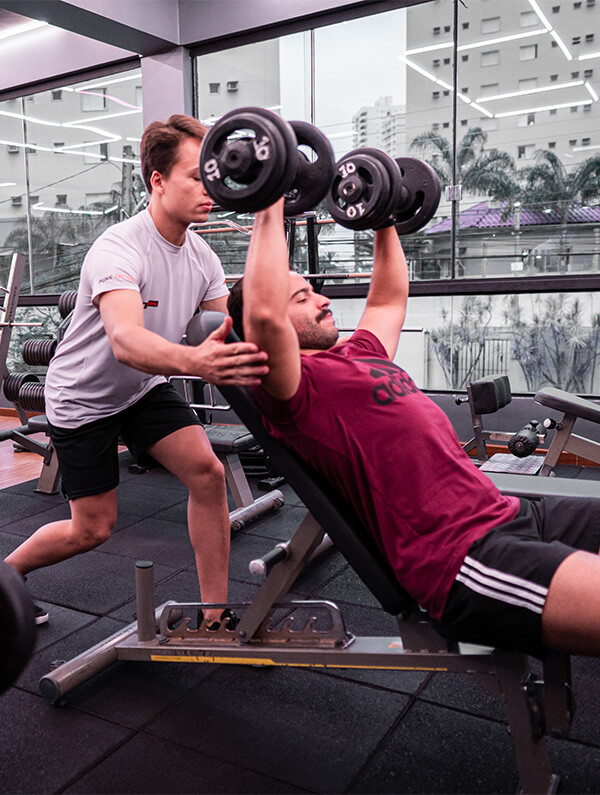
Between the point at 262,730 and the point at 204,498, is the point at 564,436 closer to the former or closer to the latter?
the point at 204,498

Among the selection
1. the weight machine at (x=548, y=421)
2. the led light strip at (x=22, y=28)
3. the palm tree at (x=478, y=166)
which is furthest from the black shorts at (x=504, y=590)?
the led light strip at (x=22, y=28)

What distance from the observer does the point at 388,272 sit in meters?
1.59

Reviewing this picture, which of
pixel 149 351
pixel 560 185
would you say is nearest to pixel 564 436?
pixel 560 185

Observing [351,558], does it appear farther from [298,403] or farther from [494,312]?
[494,312]

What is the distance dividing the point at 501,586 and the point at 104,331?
1.06 m

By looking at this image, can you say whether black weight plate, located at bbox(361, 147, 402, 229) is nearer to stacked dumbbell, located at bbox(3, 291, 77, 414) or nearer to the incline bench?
the incline bench

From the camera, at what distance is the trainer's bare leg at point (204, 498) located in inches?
64.6

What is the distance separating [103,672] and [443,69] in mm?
3659

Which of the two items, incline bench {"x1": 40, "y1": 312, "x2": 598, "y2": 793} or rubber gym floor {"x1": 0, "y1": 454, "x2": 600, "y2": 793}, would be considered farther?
rubber gym floor {"x1": 0, "y1": 454, "x2": 600, "y2": 793}

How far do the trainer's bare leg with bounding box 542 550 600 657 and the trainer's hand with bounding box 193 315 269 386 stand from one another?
56 cm

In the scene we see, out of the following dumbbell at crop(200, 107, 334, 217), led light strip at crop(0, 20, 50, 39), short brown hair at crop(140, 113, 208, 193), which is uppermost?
led light strip at crop(0, 20, 50, 39)

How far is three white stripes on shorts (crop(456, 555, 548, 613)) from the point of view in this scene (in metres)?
1.03

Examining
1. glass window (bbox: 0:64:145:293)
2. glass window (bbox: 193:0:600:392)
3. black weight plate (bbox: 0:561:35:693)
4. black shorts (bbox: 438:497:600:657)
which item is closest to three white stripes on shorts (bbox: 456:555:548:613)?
black shorts (bbox: 438:497:600:657)

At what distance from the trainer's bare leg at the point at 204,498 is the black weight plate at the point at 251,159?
79 cm
